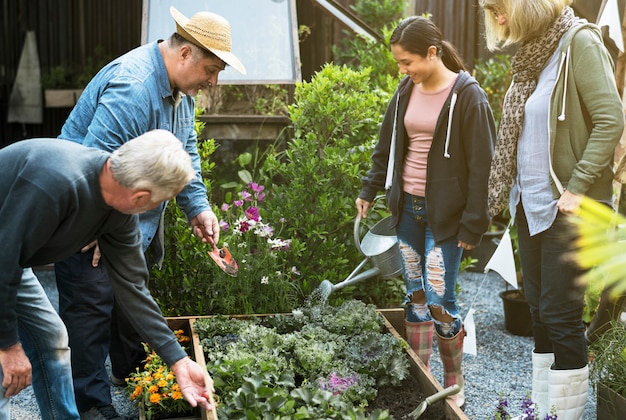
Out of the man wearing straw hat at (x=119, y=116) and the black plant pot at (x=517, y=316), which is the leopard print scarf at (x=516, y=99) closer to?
the man wearing straw hat at (x=119, y=116)

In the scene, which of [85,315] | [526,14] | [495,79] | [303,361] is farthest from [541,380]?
[495,79]

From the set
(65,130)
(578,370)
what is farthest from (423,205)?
(65,130)

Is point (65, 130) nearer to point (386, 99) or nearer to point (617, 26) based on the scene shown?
point (386, 99)

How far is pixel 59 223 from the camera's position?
2242 millimetres

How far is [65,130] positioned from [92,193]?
114cm

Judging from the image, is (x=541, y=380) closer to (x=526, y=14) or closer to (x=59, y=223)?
(x=526, y=14)

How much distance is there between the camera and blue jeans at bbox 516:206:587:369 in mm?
2812

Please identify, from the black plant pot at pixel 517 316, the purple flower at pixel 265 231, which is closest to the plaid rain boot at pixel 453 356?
the purple flower at pixel 265 231

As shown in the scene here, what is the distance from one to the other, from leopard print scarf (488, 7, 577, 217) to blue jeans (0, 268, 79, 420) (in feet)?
6.08

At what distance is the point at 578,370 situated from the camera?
292 cm

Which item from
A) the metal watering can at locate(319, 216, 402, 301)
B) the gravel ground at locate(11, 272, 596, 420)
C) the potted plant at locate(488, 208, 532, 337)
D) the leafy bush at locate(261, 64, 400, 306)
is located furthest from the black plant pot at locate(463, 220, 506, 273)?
the metal watering can at locate(319, 216, 402, 301)

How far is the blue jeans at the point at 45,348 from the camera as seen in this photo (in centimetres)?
261

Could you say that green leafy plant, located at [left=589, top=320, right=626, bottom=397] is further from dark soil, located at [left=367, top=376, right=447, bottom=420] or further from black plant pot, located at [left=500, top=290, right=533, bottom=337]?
black plant pot, located at [left=500, top=290, right=533, bottom=337]

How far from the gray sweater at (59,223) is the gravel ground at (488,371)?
137 centimetres
